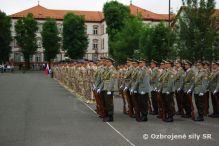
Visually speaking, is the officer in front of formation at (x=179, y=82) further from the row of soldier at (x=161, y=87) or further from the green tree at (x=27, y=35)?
the green tree at (x=27, y=35)

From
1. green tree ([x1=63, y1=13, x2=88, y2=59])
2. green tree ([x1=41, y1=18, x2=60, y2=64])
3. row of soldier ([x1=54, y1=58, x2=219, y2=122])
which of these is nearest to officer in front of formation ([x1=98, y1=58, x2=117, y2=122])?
row of soldier ([x1=54, y1=58, x2=219, y2=122])

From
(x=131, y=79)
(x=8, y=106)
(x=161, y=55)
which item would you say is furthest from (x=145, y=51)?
(x=131, y=79)

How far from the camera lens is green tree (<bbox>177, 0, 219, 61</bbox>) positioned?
84.3 ft

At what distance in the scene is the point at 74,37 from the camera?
91.9 m

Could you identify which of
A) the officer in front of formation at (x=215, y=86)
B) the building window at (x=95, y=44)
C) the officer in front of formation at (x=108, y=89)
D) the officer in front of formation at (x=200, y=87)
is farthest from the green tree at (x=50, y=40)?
the officer in front of formation at (x=200, y=87)

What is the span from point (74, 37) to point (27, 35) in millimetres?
11263

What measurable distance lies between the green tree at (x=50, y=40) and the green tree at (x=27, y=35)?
2073 mm

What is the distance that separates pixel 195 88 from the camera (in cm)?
1503

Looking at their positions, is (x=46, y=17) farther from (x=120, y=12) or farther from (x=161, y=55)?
(x=161, y=55)

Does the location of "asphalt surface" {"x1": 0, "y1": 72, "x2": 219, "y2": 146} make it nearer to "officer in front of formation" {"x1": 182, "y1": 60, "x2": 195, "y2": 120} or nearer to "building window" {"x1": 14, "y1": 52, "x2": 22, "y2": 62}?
"officer in front of formation" {"x1": 182, "y1": 60, "x2": 195, "y2": 120}

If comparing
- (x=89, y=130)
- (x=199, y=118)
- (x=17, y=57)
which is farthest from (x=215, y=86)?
(x=17, y=57)

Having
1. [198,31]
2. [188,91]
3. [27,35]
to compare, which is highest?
[27,35]

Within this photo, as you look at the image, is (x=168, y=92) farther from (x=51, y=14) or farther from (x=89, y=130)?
(x=51, y=14)

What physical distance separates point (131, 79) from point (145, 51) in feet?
65.4
